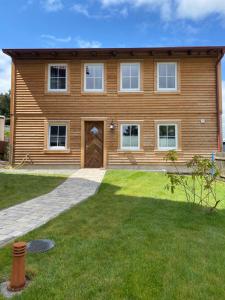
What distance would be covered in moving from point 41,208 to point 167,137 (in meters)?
8.54

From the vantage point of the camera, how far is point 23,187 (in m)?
8.60

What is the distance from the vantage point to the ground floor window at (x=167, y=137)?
Result: 526 inches

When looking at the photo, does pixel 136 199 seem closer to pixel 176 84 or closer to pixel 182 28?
pixel 176 84

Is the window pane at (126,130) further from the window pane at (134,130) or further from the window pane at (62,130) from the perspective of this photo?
the window pane at (62,130)

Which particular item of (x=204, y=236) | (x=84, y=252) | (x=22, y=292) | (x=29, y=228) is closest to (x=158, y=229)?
(x=204, y=236)

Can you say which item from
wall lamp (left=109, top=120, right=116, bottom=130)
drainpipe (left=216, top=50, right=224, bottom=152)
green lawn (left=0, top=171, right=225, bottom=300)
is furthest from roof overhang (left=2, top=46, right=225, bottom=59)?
green lawn (left=0, top=171, right=225, bottom=300)

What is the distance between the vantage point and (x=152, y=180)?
1009 centimetres

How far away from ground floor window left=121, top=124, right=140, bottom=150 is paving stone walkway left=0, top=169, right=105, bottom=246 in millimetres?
4082

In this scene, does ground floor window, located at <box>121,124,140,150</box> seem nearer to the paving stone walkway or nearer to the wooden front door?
the wooden front door

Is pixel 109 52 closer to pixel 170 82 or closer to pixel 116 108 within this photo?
pixel 116 108

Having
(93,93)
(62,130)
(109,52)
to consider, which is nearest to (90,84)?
(93,93)

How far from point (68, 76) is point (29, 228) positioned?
1026 centimetres

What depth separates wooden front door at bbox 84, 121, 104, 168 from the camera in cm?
1360

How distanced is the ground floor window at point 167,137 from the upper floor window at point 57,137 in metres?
4.60
